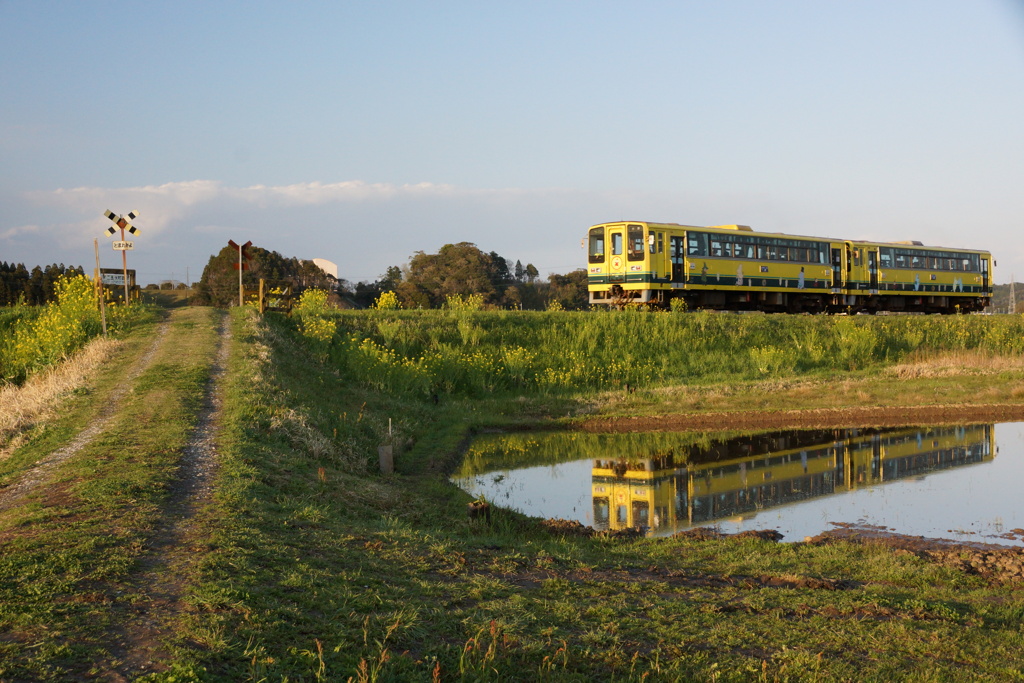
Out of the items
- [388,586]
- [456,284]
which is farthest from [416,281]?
[388,586]

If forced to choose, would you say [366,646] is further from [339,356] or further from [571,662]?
[339,356]

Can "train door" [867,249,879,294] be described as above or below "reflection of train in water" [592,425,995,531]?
above

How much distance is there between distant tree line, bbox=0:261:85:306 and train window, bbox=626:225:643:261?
27.0 metres

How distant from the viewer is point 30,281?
4091 centimetres

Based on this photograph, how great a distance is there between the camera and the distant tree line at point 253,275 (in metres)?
45.3

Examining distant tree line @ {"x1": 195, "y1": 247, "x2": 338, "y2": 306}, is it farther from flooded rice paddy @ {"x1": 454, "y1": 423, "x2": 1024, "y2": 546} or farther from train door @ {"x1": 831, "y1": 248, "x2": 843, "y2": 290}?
flooded rice paddy @ {"x1": 454, "y1": 423, "x2": 1024, "y2": 546}

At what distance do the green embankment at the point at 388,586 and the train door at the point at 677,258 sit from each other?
1811cm

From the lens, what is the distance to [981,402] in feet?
67.7

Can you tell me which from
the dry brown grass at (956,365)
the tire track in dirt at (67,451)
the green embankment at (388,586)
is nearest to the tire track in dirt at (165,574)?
the green embankment at (388,586)

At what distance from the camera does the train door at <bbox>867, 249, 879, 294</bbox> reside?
1505 inches

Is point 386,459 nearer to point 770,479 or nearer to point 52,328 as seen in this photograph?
point 770,479

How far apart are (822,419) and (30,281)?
127 ft

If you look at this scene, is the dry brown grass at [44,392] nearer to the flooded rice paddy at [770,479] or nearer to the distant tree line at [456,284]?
the flooded rice paddy at [770,479]

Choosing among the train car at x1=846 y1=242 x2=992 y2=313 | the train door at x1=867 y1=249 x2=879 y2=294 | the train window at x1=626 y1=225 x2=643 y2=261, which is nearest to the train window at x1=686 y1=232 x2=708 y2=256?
the train window at x1=626 y1=225 x2=643 y2=261
